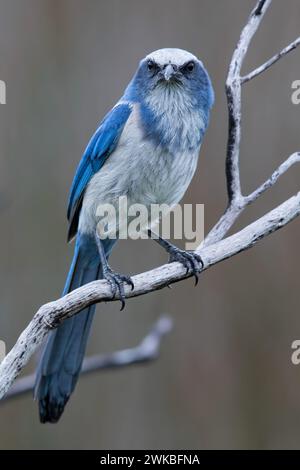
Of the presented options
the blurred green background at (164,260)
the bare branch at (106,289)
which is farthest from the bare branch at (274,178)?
the blurred green background at (164,260)

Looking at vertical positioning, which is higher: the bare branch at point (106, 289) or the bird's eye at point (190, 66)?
the bird's eye at point (190, 66)

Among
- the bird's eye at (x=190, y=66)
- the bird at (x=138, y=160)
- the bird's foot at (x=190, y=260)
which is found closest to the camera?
the bird's foot at (x=190, y=260)

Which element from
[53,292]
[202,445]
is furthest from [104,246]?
[202,445]

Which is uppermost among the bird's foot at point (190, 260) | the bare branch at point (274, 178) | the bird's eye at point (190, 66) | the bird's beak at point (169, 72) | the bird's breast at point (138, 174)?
the bird's eye at point (190, 66)

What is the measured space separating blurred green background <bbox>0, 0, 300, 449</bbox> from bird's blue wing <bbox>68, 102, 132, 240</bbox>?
1.33 m

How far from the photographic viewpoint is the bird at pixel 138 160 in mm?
3717

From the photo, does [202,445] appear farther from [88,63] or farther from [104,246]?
[88,63]

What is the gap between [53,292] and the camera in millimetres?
5359

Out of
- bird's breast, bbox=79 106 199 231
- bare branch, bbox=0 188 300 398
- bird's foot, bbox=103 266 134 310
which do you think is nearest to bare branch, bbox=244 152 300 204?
bare branch, bbox=0 188 300 398

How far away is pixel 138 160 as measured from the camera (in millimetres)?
3777

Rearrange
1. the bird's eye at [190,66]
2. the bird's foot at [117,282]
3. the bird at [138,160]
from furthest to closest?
the bird's eye at [190,66], the bird at [138,160], the bird's foot at [117,282]

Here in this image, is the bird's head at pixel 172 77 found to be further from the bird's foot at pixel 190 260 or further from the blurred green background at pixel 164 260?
the blurred green background at pixel 164 260

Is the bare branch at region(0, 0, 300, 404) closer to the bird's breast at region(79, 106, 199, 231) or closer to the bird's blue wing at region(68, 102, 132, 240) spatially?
the bird's breast at region(79, 106, 199, 231)

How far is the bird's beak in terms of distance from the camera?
3745mm
